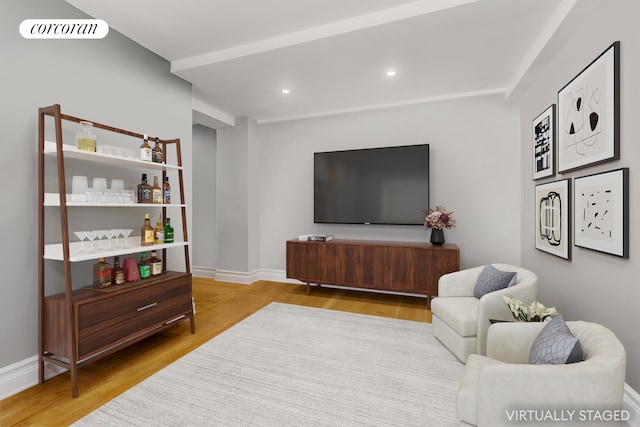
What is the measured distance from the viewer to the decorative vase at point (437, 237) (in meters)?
3.56

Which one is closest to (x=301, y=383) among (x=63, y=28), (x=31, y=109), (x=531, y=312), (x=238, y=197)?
(x=531, y=312)

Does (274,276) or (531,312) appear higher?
(531,312)

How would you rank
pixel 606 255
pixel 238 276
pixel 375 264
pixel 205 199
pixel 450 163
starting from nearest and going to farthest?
pixel 606 255 → pixel 375 264 → pixel 450 163 → pixel 238 276 → pixel 205 199

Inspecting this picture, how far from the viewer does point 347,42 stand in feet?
A: 8.41

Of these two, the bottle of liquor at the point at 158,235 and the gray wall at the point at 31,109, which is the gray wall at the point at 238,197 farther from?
the gray wall at the point at 31,109

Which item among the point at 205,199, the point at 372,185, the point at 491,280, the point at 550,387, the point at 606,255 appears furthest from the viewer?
the point at 205,199

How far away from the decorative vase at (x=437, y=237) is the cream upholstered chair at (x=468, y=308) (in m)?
0.87

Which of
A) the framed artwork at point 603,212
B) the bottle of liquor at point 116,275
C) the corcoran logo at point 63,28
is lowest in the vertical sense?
the bottle of liquor at point 116,275

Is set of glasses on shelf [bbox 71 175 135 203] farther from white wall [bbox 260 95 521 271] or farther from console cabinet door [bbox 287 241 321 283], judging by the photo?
white wall [bbox 260 95 521 271]

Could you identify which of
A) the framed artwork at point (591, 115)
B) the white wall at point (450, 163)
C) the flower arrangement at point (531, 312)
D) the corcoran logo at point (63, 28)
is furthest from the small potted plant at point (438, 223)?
the corcoran logo at point (63, 28)

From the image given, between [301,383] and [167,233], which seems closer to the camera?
[301,383]

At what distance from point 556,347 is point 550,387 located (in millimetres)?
221

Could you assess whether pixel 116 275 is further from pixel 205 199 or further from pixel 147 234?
pixel 205 199

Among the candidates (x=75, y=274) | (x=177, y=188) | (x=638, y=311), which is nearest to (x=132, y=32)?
(x=177, y=188)
